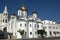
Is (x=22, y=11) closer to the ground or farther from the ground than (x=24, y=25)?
farther from the ground

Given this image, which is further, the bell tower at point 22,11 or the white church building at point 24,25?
the bell tower at point 22,11

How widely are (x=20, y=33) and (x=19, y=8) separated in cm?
1474

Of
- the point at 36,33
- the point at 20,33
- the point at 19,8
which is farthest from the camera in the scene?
the point at 19,8

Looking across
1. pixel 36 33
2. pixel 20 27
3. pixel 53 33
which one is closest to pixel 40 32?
pixel 36 33

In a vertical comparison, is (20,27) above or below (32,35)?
above

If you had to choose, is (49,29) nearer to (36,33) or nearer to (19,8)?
(36,33)

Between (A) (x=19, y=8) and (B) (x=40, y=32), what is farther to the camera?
(A) (x=19, y=8)

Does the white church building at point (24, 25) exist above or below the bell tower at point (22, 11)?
below

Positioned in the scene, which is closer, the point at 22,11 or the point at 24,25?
the point at 24,25

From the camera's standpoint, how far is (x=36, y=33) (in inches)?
2213

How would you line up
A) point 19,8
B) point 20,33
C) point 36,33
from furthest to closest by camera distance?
point 19,8
point 36,33
point 20,33

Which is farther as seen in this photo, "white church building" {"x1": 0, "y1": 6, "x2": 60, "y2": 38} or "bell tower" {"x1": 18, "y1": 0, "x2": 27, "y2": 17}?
"bell tower" {"x1": 18, "y1": 0, "x2": 27, "y2": 17}

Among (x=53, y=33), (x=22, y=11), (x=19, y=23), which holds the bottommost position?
(x=53, y=33)

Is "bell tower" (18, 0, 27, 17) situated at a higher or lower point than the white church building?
higher
